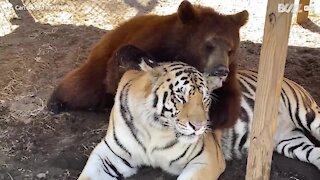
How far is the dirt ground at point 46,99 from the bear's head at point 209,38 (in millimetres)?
770

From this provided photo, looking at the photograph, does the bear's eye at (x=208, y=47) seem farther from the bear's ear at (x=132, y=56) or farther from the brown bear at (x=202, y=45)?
the bear's ear at (x=132, y=56)

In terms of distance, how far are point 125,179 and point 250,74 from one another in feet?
4.10

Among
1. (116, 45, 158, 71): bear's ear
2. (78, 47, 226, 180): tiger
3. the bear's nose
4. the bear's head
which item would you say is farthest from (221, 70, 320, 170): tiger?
(116, 45, 158, 71): bear's ear

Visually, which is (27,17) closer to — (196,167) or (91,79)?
(91,79)

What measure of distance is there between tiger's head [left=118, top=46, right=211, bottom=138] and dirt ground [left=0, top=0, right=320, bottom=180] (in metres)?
0.61

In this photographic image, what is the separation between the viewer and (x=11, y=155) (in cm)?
395

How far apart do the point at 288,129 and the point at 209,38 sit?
96 centimetres

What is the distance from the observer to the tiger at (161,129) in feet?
10.5

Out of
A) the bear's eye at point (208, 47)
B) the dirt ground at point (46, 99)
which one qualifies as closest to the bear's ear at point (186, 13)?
the bear's eye at point (208, 47)

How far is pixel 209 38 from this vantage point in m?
3.56

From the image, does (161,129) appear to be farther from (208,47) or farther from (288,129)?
(288,129)

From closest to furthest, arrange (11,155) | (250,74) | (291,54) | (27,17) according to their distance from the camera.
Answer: (11,155) → (250,74) → (291,54) → (27,17)

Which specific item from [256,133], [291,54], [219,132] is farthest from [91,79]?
[291,54]

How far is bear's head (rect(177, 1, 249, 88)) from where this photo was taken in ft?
11.5
